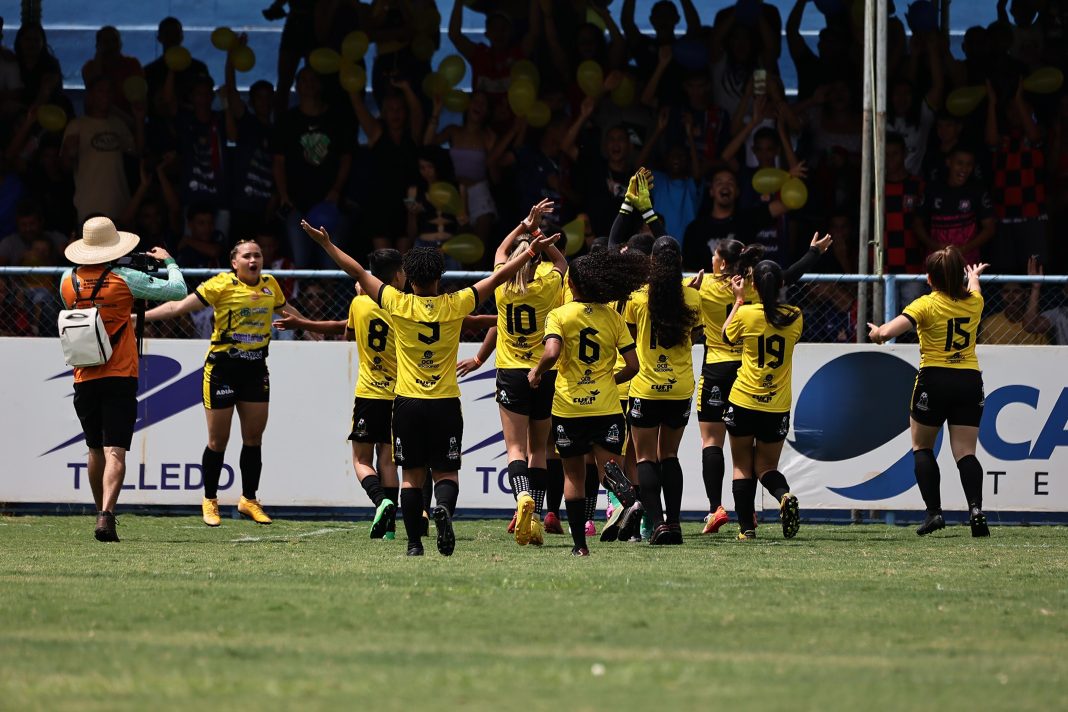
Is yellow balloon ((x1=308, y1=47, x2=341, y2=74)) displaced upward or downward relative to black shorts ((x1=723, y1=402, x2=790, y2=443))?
upward

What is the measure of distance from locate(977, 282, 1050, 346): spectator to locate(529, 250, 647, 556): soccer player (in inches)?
198

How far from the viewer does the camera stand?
10.7 m

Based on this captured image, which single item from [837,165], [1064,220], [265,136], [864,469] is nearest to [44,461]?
[265,136]

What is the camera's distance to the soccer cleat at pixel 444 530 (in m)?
9.02

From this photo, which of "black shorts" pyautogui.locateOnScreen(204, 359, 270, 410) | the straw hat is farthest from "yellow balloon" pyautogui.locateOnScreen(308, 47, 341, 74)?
the straw hat

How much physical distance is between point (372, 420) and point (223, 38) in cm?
727

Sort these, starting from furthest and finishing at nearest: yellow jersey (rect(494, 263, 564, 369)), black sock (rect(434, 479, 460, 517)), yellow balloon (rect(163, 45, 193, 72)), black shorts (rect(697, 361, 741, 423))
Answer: yellow balloon (rect(163, 45, 193, 72))
black shorts (rect(697, 361, 741, 423))
yellow jersey (rect(494, 263, 564, 369))
black sock (rect(434, 479, 460, 517))

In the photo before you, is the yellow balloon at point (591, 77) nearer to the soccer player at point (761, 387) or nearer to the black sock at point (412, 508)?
the soccer player at point (761, 387)

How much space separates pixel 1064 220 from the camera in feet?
50.8

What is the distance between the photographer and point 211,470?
1216cm

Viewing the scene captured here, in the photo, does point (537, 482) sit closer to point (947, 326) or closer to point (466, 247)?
point (947, 326)

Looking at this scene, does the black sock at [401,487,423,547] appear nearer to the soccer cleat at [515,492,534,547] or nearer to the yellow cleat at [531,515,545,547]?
the soccer cleat at [515,492,534,547]

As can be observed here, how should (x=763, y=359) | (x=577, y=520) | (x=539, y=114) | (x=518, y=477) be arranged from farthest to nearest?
(x=539, y=114) < (x=763, y=359) < (x=518, y=477) < (x=577, y=520)

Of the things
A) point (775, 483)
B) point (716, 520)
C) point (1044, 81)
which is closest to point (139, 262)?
point (716, 520)
